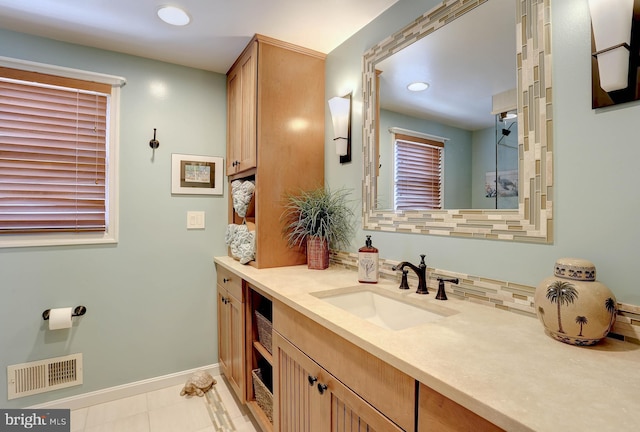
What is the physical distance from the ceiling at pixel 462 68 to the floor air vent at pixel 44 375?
8.21 ft

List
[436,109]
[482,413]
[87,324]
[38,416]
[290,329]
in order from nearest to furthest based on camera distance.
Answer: [482,413], [290,329], [436,109], [38,416], [87,324]

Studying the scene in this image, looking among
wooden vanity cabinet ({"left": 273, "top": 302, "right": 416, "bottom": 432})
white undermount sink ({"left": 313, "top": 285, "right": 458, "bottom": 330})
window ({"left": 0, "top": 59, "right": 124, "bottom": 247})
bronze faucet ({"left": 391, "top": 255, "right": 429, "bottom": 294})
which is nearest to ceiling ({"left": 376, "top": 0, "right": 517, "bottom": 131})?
bronze faucet ({"left": 391, "top": 255, "right": 429, "bottom": 294})

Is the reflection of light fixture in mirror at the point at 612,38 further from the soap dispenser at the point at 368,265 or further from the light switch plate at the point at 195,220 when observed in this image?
the light switch plate at the point at 195,220

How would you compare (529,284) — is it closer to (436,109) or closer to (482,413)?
(482,413)

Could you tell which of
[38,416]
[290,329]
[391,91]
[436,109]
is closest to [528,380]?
[290,329]

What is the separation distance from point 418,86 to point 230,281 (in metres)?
1.63

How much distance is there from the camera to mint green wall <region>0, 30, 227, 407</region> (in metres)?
1.87

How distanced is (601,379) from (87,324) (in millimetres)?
2539

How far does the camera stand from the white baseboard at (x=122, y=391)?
194cm

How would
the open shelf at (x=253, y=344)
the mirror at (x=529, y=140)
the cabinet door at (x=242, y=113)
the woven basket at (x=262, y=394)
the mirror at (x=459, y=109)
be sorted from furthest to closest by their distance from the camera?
the cabinet door at (x=242, y=113) → the open shelf at (x=253, y=344) → the woven basket at (x=262, y=394) → the mirror at (x=459, y=109) → the mirror at (x=529, y=140)

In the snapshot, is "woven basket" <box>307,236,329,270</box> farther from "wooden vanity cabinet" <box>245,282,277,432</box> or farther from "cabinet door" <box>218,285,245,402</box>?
"cabinet door" <box>218,285,245,402</box>

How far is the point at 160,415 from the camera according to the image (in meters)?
1.92

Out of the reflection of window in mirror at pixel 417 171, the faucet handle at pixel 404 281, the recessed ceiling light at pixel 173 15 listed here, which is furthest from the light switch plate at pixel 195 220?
the faucet handle at pixel 404 281

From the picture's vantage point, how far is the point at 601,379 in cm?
63
